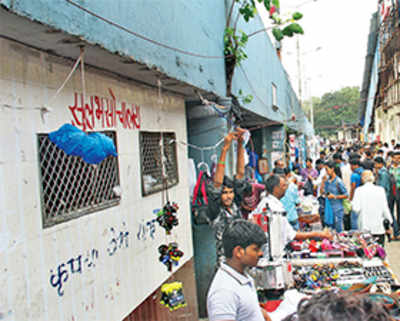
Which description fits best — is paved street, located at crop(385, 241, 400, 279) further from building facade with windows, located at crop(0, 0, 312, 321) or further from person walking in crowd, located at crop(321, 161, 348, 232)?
building facade with windows, located at crop(0, 0, 312, 321)

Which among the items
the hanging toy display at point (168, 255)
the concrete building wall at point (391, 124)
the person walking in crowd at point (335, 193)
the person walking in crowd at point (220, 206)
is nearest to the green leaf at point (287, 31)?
the person walking in crowd at point (220, 206)

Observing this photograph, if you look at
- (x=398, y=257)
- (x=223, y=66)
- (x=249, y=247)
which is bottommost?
(x=398, y=257)

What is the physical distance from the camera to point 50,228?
2795mm

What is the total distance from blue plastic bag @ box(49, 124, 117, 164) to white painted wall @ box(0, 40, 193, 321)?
18 centimetres

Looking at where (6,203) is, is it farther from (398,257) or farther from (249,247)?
(398,257)

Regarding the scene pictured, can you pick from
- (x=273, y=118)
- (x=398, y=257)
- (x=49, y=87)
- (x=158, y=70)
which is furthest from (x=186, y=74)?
(x=273, y=118)

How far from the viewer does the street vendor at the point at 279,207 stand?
5.10 meters

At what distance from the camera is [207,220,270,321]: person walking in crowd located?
2.71 meters

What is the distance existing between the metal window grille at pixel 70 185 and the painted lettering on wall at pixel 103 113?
0.16 metres

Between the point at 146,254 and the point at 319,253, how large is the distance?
2192 millimetres

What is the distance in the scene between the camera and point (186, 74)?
4.97 metres

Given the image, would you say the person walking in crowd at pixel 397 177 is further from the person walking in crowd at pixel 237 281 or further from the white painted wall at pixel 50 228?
the person walking in crowd at pixel 237 281

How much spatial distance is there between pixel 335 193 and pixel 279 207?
3371 millimetres

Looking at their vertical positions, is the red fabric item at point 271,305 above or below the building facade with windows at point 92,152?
below
